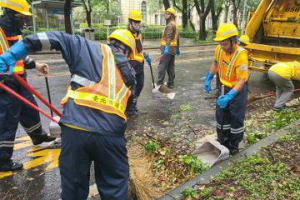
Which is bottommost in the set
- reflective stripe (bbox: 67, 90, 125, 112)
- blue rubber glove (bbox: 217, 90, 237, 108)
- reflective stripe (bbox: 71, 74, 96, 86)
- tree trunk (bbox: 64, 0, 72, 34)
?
blue rubber glove (bbox: 217, 90, 237, 108)

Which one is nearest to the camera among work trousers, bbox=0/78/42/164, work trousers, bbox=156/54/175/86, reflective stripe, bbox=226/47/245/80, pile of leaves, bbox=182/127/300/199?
pile of leaves, bbox=182/127/300/199

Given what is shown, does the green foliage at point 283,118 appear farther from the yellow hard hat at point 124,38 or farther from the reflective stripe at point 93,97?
the reflective stripe at point 93,97

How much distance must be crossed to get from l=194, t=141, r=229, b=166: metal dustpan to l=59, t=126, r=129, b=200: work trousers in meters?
1.42

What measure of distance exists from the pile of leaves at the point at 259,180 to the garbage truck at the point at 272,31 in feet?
15.9

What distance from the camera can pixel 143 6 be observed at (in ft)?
172

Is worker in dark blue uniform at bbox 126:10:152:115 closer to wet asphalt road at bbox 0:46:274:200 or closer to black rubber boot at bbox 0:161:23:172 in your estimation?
wet asphalt road at bbox 0:46:274:200

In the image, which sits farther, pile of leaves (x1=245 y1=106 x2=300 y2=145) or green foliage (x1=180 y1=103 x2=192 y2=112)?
green foliage (x1=180 y1=103 x2=192 y2=112)

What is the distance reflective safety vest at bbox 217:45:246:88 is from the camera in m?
3.63

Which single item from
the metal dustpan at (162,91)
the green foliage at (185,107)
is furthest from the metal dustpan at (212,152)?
the metal dustpan at (162,91)

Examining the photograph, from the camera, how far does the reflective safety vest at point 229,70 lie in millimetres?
3631

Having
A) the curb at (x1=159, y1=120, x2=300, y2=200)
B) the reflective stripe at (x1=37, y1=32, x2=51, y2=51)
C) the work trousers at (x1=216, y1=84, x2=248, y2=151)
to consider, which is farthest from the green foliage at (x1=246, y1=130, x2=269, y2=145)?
the reflective stripe at (x1=37, y1=32, x2=51, y2=51)

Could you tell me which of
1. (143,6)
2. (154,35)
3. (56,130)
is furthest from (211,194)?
(143,6)

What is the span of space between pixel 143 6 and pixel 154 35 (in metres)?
29.0

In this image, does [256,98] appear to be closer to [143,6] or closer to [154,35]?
[154,35]
